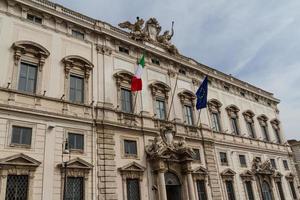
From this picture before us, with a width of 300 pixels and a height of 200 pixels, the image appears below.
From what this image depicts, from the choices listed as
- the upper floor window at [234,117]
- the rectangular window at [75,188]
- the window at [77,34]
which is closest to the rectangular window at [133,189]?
the rectangular window at [75,188]

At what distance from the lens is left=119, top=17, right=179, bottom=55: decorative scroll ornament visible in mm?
23938

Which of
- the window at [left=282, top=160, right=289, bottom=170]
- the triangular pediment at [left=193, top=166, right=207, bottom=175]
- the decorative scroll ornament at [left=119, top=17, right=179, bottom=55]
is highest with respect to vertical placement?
the decorative scroll ornament at [left=119, top=17, right=179, bottom=55]

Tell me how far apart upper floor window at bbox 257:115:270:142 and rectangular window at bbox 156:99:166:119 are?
15840 millimetres

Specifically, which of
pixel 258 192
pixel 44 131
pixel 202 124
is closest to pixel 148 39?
pixel 202 124

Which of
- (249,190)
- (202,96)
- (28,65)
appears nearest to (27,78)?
(28,65)

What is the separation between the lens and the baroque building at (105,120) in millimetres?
14938

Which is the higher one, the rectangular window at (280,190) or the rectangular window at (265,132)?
the rectangular window at (265,132)

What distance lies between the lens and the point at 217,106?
2797 centimetres

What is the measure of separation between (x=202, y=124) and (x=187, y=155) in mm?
5006

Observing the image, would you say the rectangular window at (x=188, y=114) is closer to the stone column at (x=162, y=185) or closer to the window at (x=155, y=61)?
the window at (x=155, y=61)

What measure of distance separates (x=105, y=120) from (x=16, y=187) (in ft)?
21.1

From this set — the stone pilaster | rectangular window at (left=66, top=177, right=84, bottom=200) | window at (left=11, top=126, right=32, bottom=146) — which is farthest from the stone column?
window at (left=11, top=126, right=32, bottom=146)

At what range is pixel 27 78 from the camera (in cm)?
1622

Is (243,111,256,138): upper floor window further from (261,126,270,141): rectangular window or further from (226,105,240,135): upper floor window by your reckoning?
(261,126,270,141): rectangular window
